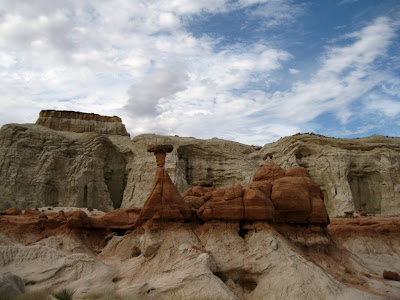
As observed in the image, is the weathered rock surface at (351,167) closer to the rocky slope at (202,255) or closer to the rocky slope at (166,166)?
the rocky slope at (166,166)

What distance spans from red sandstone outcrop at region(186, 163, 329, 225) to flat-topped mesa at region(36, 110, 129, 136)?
41.2 meters

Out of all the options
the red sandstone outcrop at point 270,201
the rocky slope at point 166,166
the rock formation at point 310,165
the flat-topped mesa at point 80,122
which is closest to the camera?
the red sandstone outcrop at point 270,201

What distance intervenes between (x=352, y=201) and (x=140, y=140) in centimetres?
2583

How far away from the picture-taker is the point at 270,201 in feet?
57.0

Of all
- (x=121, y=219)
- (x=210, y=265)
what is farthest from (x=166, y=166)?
(x=210, y=265)

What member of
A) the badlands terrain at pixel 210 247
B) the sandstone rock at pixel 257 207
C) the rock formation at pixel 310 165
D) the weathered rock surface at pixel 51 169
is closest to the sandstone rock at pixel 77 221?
the badlands terrain at pixel 210 247

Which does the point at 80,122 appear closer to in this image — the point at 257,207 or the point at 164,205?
the point at 164,205

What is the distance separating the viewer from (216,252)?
49.6 ft

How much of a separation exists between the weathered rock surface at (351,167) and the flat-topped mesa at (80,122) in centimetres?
2658

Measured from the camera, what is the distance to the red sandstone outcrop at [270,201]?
53.8ft

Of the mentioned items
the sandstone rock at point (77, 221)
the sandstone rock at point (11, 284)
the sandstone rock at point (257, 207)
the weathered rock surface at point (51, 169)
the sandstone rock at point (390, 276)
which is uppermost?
the weathered rock surface at point (51, 169)

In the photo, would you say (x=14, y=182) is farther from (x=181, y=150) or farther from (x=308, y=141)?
(x=308, y=141)

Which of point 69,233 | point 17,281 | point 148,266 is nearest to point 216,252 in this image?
point 148,266

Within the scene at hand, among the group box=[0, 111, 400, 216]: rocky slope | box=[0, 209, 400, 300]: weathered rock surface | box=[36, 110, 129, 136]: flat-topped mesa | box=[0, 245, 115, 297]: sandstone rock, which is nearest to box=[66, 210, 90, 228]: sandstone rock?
box=[0, 209, 400, 300]: weathered rock surface
